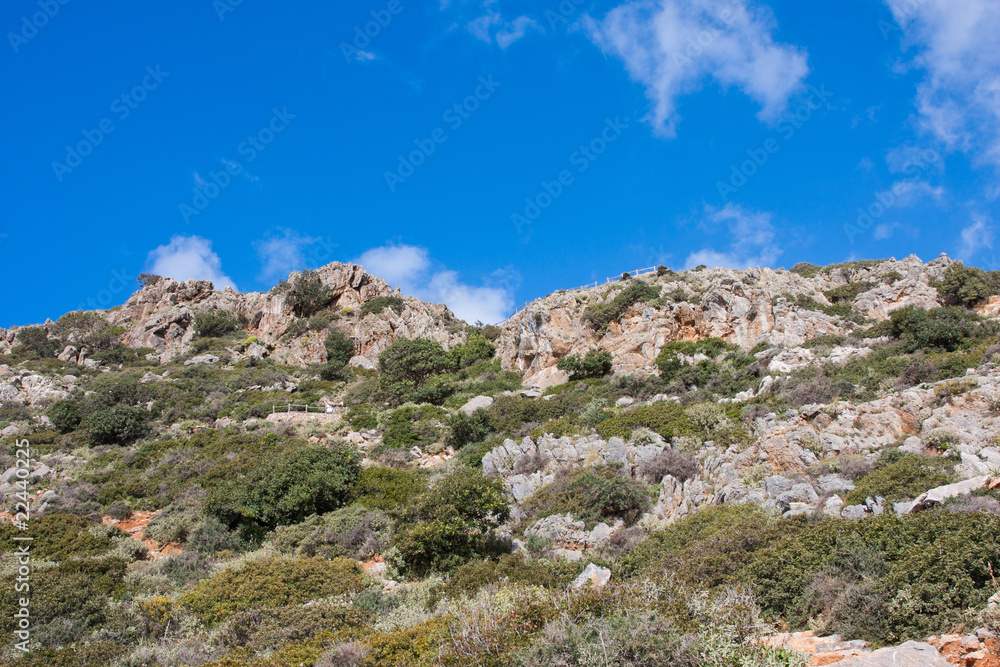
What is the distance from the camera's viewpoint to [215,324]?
178 ft

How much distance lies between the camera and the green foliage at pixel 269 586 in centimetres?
1211

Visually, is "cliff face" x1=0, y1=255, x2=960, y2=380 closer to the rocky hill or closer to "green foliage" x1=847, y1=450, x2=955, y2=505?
the rocky hill

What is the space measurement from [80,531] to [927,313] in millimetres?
34357

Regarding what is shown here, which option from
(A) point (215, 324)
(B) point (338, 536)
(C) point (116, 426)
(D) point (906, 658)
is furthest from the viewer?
(A) point (215, 324)

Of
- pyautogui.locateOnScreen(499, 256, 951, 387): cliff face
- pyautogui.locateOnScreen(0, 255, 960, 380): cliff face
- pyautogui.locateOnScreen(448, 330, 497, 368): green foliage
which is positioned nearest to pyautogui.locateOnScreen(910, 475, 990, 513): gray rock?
pyautogui.locateOnScreen(499, 256, 951, 387): cliff face

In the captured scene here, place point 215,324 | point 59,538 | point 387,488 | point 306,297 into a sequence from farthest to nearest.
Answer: point 215,324, point 306,297, point 387,488, point 59,538

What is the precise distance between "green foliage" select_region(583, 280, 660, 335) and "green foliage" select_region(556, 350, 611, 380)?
95.7 inches

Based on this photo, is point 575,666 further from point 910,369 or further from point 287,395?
point 287,395

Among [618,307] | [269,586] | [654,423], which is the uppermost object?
[618,307]

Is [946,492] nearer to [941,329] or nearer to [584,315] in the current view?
[941,329]

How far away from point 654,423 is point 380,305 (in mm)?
36924

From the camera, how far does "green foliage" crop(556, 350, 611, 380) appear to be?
33612 millimetres

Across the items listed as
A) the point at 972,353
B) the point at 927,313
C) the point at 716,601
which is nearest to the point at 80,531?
the point at 716,601

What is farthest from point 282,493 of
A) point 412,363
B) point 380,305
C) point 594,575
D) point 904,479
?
point 380,305
